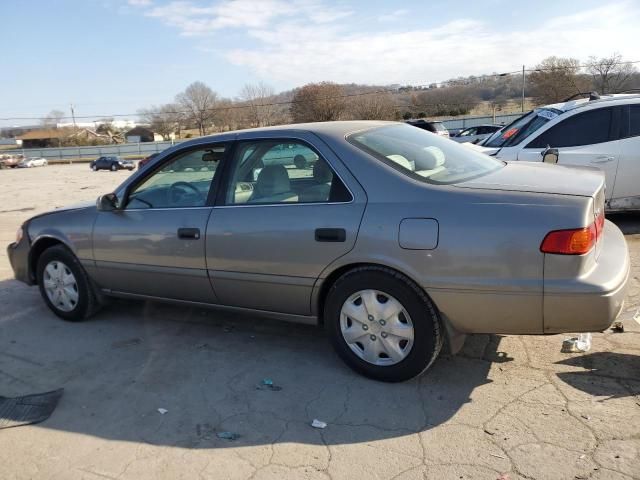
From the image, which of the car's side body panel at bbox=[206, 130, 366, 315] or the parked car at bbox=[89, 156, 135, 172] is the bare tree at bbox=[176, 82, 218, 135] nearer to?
the parked car at bbox=[89, 156, 135, 172]

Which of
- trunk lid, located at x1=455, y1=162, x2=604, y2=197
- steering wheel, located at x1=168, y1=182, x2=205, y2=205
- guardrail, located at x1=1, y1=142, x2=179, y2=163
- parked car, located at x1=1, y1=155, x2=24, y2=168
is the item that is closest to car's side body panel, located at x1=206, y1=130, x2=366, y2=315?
steering wheel, located at x1=168, y1=182, x2=205, y2=205

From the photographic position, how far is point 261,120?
57781 millimetres

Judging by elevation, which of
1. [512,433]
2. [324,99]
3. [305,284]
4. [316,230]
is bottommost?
[512,433]

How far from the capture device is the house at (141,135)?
86.1m

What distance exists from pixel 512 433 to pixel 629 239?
4.70 meters

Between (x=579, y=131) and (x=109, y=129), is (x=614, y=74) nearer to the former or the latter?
(x=579, y=131)

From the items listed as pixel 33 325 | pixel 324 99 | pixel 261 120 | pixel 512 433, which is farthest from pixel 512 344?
pixel 261 120

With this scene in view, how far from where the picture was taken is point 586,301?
8.95 ft

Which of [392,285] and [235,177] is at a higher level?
[235,177]

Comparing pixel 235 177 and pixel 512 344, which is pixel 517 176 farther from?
pixel 235 177

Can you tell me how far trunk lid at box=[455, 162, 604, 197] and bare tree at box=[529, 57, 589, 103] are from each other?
160 feet

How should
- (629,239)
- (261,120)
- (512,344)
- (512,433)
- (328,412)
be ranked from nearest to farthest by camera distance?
(512,433) → (328,412) → (512,344) → (629,239) → (261,120)

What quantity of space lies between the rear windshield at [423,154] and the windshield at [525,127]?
139 inches

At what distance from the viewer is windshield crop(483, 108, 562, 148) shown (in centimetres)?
709
